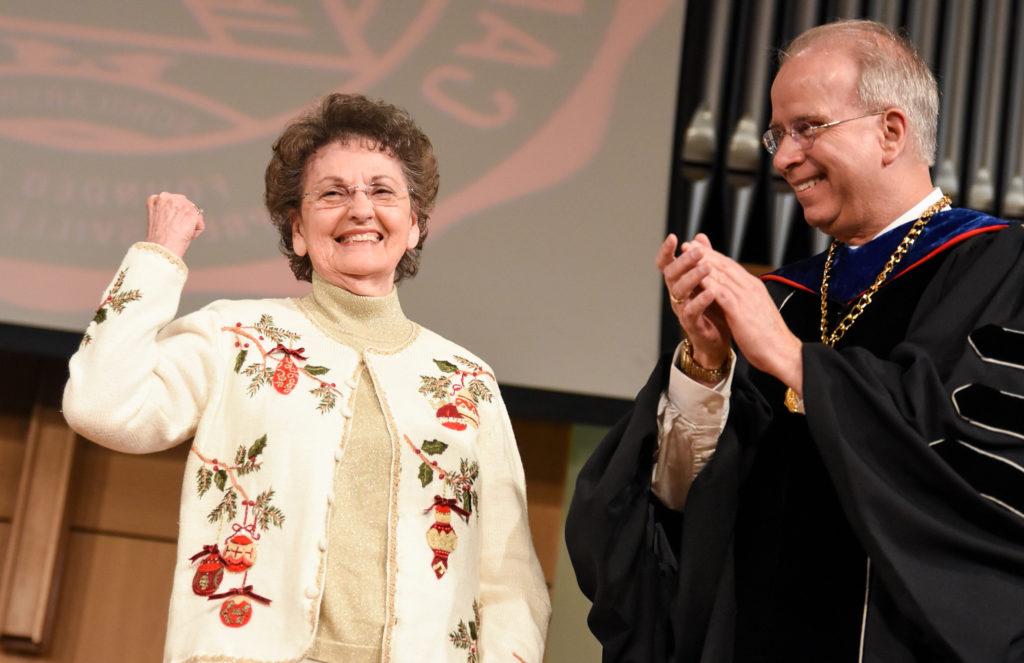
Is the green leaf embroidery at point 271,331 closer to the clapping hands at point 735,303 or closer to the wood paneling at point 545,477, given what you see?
the clapping hands at point 735,303

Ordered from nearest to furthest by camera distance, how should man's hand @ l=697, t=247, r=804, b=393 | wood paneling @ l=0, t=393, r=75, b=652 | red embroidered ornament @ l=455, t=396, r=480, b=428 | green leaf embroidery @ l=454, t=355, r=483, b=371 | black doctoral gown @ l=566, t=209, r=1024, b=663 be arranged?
1. black doctoral gown @ l=566, t=209, r=1024, b=663
2. man's hand @ l=697, t=247, r=804, b=393
3. red embroidered ornament @ l=455, t=396, r=480, b=428
4. green leaf embroidery @ l=454, t=355, r=483, b=371
5. wood paneling @ l=0, t=393, r=75, b=652

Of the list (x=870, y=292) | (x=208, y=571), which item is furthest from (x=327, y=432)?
(x=870, y=292)

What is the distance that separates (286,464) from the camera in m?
2.16

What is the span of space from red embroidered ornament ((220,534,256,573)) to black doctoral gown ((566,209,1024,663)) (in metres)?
0.55

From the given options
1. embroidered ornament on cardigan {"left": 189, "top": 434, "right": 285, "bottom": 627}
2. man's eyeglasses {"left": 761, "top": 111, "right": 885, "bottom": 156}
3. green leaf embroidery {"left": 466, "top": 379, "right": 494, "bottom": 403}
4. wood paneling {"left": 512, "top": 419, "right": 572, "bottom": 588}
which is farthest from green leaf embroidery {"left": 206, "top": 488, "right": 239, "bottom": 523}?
wood paneling {"left": 512, "top": 419, "right": 572, "bottom": 588}

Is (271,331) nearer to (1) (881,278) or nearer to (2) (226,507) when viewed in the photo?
(2) (226,507)

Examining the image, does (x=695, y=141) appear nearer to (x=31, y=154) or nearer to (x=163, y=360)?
(x=31, y=154)

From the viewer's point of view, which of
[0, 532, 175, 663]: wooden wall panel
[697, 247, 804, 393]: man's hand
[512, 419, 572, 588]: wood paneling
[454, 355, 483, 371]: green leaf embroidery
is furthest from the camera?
[512, 419, 572, 588]: wood paneling

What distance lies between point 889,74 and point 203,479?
54.9 inches

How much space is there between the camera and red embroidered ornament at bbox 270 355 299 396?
224cm

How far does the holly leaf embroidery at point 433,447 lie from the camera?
2.29 m

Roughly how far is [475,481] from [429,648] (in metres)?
0.34

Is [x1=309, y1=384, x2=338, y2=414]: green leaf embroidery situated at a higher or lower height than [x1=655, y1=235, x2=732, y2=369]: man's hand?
lower

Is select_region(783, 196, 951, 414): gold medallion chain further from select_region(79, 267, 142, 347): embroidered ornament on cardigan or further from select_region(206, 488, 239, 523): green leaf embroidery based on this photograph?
select_region(79, 267, 142, 347): embroidered ornament on cardigan
